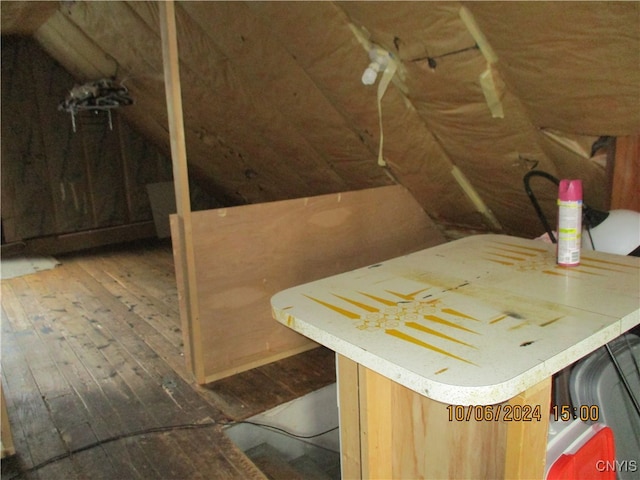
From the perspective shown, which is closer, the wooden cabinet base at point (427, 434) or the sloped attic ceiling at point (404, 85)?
the wooden cabinet base at point (427, 434)

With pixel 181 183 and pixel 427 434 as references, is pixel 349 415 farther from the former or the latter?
pixel 181 183

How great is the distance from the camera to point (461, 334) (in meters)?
0.97

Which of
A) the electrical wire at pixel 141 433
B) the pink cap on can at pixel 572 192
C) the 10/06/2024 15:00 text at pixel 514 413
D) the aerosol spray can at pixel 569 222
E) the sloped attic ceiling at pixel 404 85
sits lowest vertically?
the electrical wire at pixel 141 433

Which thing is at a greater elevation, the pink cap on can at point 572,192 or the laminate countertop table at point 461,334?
the pink cap on can at point 572,192

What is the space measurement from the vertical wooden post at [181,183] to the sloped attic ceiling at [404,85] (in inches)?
15.4

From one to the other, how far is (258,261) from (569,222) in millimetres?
1377

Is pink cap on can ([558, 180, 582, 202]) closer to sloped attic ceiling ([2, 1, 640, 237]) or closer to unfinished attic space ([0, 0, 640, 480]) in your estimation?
unfinished attic space ([0, 0, 640, 480])

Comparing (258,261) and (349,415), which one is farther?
(258,261)

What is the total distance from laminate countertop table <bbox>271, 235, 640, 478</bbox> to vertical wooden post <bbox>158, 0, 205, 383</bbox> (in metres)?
0.95

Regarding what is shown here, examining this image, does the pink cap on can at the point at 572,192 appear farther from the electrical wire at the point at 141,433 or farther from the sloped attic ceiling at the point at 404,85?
the electrical wire at the point at 141,433

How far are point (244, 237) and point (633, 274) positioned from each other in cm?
151

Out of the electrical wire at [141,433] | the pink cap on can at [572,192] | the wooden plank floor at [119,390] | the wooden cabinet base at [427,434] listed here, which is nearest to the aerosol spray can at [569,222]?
the pink cap on can at [572,192]

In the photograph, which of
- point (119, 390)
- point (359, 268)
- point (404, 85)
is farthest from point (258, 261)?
point (404, 85)

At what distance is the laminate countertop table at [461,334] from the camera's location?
851mm
